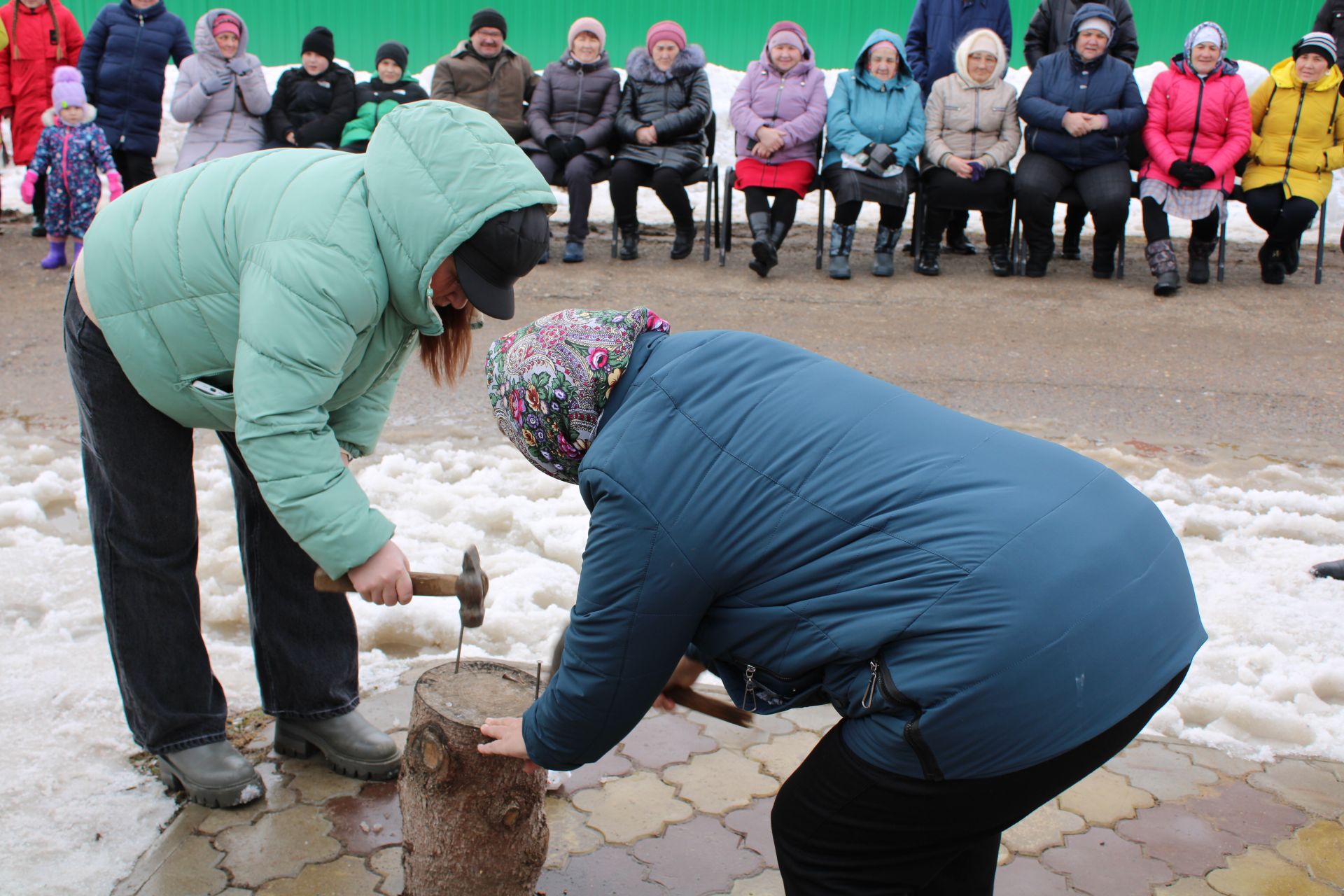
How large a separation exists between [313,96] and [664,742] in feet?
21.5

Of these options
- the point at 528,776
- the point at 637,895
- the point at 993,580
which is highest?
the point at 993,580

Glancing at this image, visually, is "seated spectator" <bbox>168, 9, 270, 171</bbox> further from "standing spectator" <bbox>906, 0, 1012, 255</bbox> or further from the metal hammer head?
the metal hammer head

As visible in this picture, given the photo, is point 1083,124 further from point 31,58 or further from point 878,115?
point 31,58

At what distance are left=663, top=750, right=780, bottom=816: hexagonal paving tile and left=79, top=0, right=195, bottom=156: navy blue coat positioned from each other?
7073 millimetres

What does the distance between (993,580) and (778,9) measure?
12489 mm

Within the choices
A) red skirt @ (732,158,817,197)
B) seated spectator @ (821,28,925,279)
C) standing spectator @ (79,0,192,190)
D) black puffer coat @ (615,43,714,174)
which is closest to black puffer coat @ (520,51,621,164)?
black puffer coat @ (615,43,714,174)

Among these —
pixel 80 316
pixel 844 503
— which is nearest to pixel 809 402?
pixel 844 503

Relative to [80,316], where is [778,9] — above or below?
above

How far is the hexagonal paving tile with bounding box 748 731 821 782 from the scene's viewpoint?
3.11m

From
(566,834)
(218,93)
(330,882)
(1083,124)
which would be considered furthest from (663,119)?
(330,882)

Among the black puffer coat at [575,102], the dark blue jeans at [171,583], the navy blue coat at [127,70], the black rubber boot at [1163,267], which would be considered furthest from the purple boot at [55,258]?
the black rubber boot at [1163,267]

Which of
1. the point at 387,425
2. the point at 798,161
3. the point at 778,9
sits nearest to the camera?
the point at 387,425

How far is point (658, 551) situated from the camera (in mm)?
1668

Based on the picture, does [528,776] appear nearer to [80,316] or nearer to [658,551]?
[658,551]
